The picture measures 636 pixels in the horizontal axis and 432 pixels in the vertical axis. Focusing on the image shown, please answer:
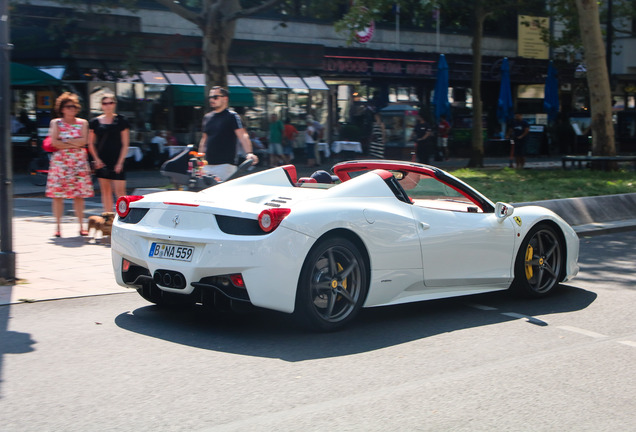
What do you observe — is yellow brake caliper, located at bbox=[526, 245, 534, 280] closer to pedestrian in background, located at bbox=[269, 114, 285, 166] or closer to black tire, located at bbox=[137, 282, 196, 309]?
black tire, located at bbox=[137, 282, 196, 309]

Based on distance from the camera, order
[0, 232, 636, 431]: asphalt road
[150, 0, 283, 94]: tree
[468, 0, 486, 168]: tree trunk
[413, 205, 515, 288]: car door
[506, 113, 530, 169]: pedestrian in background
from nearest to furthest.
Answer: [0, 232, 636, 431]: asphalt road
[413, 205, 515, 288]: car door
[150, 0, 283, 94]: tree
[468, 0, 486, 168]: tree trunk
[506, 113, 530, 169]: pedestrian in background

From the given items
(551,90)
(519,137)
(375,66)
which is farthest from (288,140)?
(551,90)

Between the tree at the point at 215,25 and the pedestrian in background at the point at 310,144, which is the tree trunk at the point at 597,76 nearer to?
the tree at the point at 215,25

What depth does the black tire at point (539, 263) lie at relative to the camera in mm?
7445

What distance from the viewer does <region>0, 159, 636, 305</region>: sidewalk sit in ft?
24.6

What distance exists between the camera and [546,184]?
1639 cm

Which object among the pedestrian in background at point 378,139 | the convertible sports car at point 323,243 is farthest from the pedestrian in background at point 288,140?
the convertible sports car at point 323,243

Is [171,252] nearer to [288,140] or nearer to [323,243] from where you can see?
[323,243]

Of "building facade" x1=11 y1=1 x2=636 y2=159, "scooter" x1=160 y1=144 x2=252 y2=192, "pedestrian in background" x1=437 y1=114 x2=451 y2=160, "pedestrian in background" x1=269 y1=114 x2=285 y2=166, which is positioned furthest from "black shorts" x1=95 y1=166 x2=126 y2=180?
"pedestrian in background" x1=437 y1=114 x2=451 y2=160

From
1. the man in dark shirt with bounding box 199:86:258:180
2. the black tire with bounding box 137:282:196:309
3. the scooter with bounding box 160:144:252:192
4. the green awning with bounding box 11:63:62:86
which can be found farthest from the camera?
the green awning with bounding box 11:63:62:86

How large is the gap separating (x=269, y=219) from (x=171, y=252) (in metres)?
0.77

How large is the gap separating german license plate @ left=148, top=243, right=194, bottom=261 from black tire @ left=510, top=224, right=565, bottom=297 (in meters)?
3.11

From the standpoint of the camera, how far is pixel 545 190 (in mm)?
15242

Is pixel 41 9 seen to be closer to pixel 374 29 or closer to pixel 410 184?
pixel 374 29
